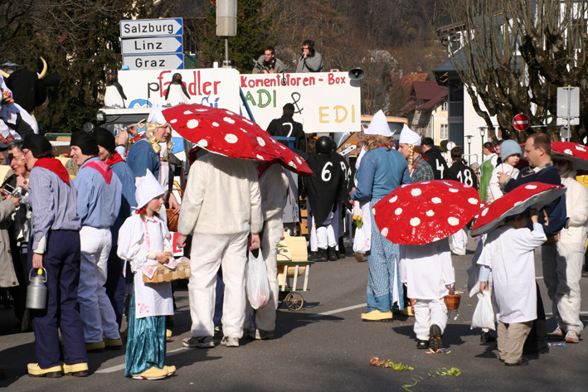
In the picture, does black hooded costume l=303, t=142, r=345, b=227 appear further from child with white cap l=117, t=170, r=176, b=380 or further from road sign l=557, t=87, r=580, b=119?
road sign l=557, t=87, r=580, b=119

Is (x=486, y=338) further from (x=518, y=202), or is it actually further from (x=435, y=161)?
(x=435, y=161)

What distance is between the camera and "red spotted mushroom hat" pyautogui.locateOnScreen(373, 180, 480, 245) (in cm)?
735

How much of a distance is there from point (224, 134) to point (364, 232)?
9.43ft

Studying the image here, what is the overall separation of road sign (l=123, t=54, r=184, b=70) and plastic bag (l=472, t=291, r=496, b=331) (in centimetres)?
862

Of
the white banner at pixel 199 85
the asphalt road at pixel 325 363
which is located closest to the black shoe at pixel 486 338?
the asphalt road at pixel 325 363

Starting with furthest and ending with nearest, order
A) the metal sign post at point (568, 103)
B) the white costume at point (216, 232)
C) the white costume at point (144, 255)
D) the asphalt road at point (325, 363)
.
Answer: the metal sign post at point (568, 103), the white costume at point (216, 232), the white costume at point (144, 255), the asphalt road at point (325, 363)

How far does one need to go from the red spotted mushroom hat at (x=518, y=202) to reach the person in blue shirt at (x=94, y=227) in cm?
326

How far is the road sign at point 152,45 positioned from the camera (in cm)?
1469

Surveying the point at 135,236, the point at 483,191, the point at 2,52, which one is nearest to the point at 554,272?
the point at 135,236

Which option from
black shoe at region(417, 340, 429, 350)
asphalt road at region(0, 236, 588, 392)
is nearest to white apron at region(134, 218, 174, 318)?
asphalt road at region(0, 236, 588, 392)

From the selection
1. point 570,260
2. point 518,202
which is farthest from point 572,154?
point 518,202

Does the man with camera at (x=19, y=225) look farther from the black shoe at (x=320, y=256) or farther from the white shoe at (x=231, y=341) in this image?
the black shoe at (x=320, y=256)

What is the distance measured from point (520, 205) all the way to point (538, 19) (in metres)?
24.0

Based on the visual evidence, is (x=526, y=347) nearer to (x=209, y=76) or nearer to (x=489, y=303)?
(x=489, y=303)
